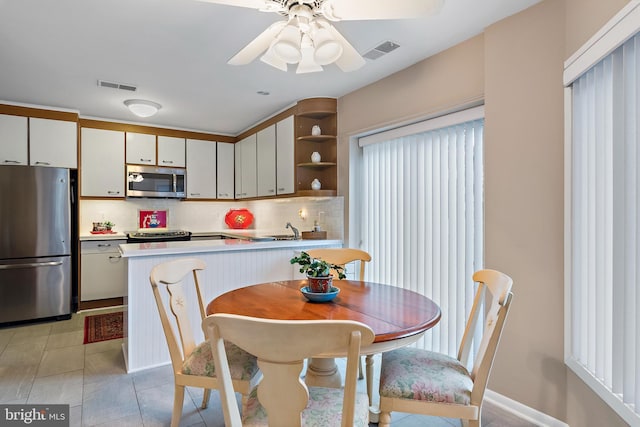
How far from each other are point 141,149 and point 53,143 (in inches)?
39.2

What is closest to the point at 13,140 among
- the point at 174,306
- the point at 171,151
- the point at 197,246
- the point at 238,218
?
the point at 171,151

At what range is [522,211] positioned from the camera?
6.62 feet

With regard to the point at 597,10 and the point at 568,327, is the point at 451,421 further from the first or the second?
the point at 597,10

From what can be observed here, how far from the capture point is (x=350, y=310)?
1600 millimetres

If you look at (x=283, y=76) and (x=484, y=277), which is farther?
(x=283, y=76)

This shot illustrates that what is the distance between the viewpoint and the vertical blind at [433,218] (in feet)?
8.08

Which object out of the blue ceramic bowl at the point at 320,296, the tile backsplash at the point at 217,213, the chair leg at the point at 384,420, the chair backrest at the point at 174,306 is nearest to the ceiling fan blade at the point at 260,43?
the chair backrest at the point at 174,306

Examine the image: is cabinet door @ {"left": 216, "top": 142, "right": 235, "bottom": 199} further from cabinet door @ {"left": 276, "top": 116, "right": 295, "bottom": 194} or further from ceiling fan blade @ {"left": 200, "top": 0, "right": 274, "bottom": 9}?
ceiling fan blade @ {"left": 200, "top": 0, "right": 274, "bottom": 9}

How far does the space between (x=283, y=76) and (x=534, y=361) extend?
2827mm

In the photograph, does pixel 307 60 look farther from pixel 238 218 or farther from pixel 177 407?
pixel 238 218

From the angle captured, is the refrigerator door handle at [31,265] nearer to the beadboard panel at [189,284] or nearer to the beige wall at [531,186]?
the beadboard panel at [189,284]

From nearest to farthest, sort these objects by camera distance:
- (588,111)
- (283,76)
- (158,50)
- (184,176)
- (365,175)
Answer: (588,111), (158,50), (283,76), (365,175), (184,176)

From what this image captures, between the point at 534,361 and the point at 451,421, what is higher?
the point at 534,361

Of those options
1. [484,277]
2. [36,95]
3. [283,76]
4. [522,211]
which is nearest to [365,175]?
[283,76]
